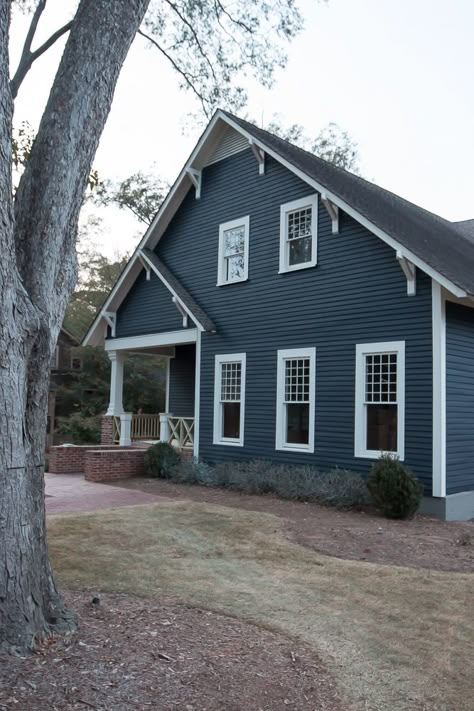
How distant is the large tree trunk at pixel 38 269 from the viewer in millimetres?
3891

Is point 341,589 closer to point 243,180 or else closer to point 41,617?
point 41,617

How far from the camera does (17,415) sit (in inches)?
156

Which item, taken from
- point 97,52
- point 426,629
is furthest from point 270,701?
point 97,52

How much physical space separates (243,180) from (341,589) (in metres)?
10.6

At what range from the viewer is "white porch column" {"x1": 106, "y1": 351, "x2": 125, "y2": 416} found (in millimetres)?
17297

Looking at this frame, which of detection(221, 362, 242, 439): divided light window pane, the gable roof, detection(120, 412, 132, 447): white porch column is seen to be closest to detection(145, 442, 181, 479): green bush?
detection(221, 362, 242, 439): divided light window pane

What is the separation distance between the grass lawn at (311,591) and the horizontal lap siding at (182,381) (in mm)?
9478

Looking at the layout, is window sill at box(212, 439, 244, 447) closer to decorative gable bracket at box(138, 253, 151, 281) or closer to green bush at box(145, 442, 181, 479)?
green bush at box(145, 442, 181, 479)

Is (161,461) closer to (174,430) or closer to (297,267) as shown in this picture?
(174,430)

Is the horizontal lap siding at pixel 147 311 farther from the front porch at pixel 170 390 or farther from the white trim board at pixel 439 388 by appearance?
the white trim board at pixel 439 388

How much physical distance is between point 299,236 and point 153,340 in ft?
16.6

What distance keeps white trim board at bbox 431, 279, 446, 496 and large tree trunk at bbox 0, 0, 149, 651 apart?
684 cm

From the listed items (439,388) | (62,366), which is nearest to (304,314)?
(439,388)

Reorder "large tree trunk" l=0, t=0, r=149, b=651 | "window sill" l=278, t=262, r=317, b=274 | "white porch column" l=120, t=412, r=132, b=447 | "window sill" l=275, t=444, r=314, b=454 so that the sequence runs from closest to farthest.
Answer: "large tree trunk" l=0, t=0, r=149, b=651
"window sill" l=275, t=444, r=314, b=454
"window sill" l=278, t=262, r=317, b=274
"white porch column" l=120, t=412, r=132, b=447
